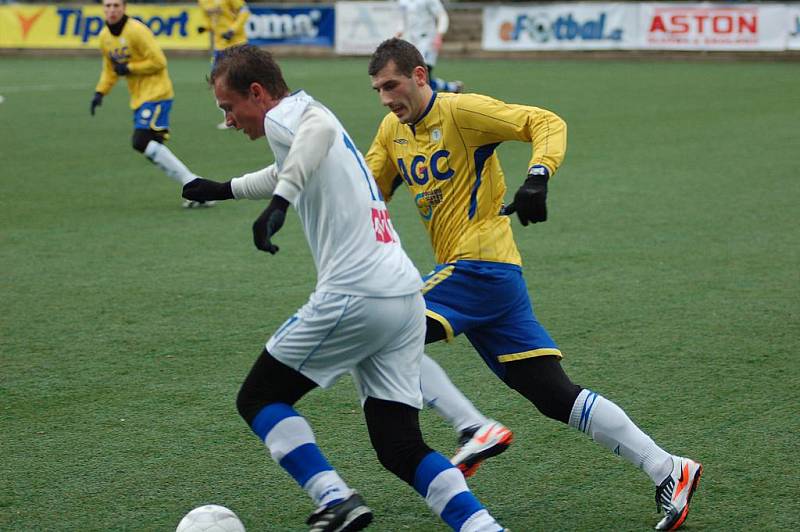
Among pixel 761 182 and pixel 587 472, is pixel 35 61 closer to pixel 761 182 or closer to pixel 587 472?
pixel 761 182

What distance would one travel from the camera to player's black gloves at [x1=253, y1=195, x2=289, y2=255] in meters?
3.35

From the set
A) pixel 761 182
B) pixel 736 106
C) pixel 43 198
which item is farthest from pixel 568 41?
pixel 43 198

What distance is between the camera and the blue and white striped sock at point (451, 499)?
3557 mm

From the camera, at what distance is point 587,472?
4.61 m

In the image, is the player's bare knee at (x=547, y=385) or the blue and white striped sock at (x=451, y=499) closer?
the blue and white striped sock at (x=451, y=499)

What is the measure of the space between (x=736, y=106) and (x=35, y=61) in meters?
17.5

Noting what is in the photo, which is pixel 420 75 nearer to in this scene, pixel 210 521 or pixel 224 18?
pixel 210 521

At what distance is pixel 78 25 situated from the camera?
28.5 m

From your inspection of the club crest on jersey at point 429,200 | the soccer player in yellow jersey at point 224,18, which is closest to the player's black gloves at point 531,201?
the club crest on jersey at point 429,200

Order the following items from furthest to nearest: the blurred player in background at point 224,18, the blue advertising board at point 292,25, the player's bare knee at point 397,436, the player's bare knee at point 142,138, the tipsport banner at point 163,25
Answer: the tipsport banner at point 163,25, the blue advertising board at point 292,25, the blurred player in background at point 224,18, the player's bare knee at point 142,138, the player's bare knee at point 397,436

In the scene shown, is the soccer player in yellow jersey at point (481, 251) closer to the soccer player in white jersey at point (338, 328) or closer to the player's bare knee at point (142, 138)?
the soccer player in white jersey at point (338, 328)

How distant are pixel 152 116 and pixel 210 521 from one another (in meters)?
8.01

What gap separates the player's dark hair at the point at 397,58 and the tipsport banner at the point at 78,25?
24156 mm

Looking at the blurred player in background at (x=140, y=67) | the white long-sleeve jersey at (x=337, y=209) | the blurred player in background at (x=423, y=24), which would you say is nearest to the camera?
the white long-sleeve jersey at (x=337, y=209)
